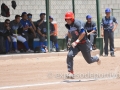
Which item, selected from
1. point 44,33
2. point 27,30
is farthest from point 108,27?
point 27,30

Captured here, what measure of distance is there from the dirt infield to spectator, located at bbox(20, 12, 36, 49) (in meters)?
2.00

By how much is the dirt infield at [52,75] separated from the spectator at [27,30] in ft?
6.57

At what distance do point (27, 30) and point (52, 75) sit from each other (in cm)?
675

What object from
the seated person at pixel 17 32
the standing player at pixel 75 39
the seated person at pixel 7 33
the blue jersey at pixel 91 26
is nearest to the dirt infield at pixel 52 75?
the standing player at pixel 75 39

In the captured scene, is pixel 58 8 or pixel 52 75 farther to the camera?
pixel 58 8

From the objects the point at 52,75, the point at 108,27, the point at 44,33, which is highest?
the point at 108,27

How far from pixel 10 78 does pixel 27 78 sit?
0.44 meters

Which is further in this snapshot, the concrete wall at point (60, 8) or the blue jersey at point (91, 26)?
the concrete wall at point (60, 8)

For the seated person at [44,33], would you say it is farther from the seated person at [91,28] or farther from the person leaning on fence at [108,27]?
the person leaning on fence at [108,27]

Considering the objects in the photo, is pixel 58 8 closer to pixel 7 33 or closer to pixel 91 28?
pixel 91 28

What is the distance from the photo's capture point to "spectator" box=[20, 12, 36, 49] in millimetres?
18031

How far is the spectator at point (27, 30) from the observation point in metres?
18.0

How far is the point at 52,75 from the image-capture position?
1169 centimetres

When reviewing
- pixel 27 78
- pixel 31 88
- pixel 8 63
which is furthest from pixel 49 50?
pixel 31 88
